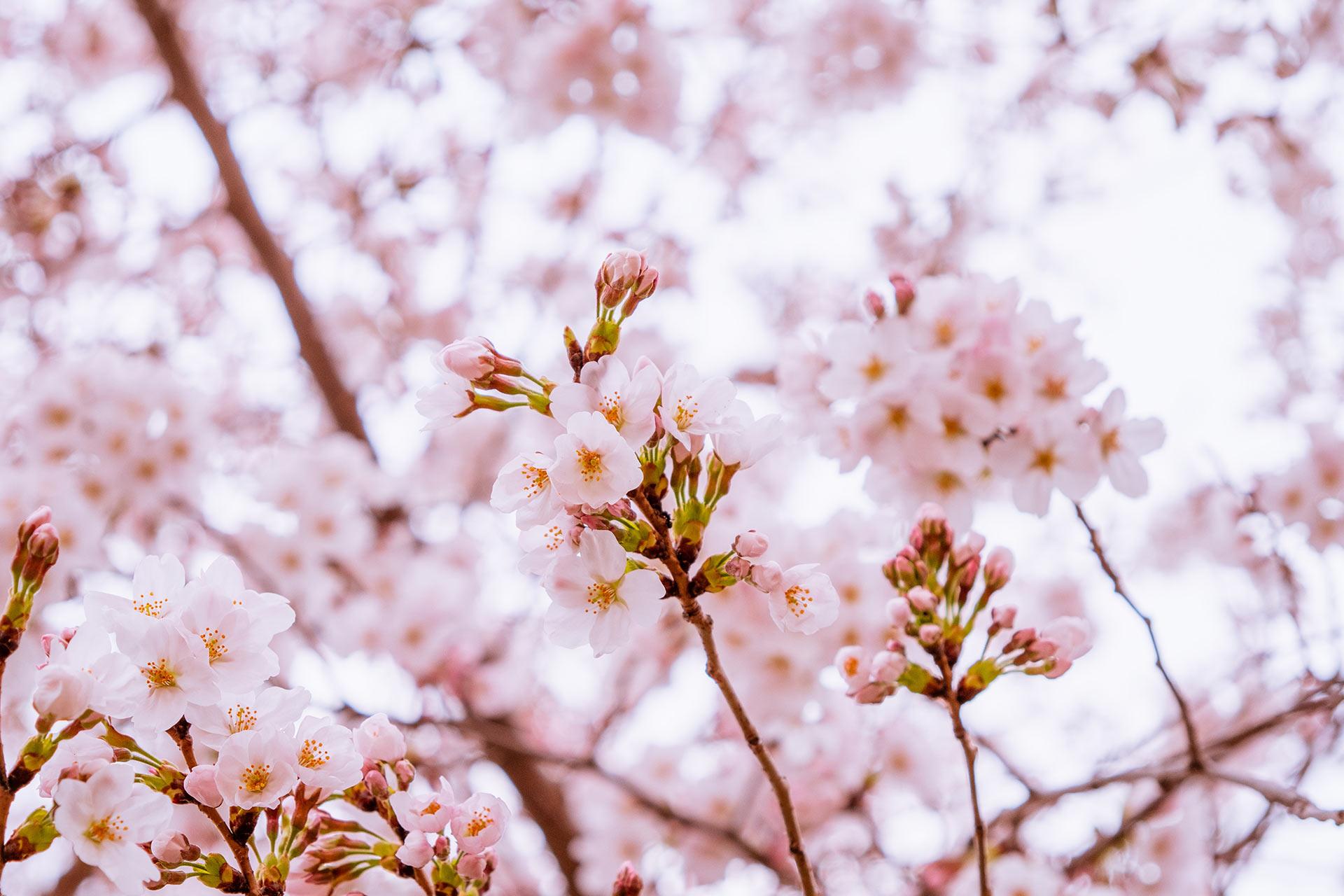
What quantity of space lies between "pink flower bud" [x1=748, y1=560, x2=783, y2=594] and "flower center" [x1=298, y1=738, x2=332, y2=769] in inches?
19.1

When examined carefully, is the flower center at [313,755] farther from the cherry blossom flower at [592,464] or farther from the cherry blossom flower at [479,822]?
the cherry blossom flower at [592,464]

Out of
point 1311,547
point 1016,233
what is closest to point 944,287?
point 1311,547

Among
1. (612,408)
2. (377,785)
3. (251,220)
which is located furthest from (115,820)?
(251,220)

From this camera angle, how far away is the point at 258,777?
3.14 ft

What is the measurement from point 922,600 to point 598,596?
0.44 meters

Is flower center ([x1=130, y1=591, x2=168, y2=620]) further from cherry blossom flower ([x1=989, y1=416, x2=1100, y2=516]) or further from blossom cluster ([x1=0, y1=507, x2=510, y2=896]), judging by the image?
cherry blossom flower ([x1=989, y1=416, x2=1100, y2=516])

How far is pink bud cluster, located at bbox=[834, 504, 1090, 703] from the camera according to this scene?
121 cm

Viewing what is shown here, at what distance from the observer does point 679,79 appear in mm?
3689

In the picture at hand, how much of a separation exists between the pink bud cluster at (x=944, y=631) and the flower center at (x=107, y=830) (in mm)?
835

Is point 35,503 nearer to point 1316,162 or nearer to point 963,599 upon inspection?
point 963,599

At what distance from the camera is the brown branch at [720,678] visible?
3.04 feet

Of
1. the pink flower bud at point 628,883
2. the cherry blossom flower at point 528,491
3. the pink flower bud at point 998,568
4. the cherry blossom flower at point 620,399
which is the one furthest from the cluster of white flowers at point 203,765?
the pink flower bud at point 998,568

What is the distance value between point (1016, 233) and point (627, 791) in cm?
577

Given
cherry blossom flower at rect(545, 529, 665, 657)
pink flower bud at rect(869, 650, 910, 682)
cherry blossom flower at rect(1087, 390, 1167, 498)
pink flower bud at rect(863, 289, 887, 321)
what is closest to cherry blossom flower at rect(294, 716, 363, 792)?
cherry blossom flower at rect(545, 529, 665, 657)
